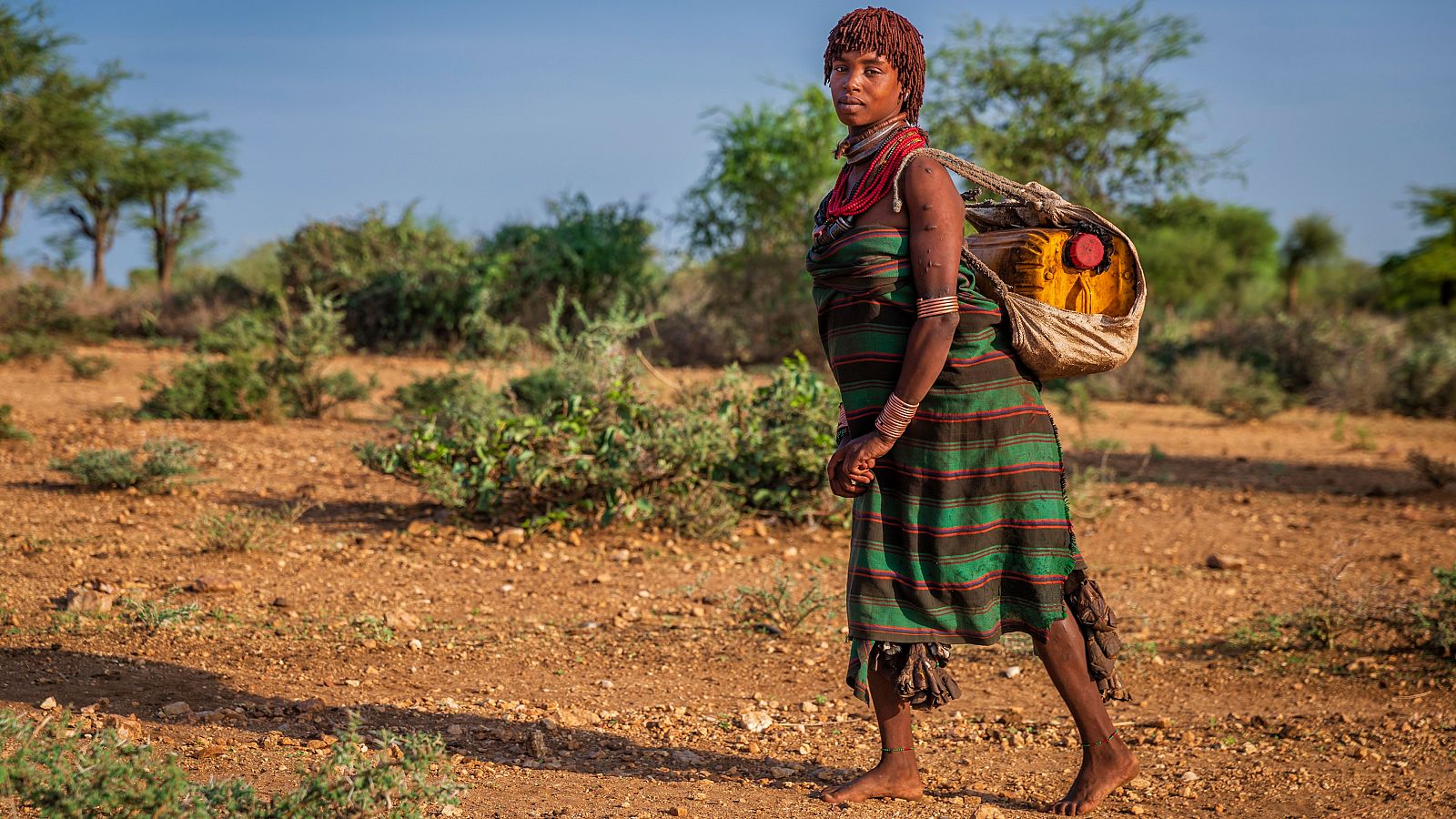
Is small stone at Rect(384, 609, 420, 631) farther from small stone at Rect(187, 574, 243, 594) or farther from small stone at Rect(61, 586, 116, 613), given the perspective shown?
small stone at Rect(61, 586, 116, 613)

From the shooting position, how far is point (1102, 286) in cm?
276

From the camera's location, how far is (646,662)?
4.20 metres

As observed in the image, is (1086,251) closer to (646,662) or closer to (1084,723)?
(1084,723)

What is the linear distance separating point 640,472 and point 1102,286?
124 inches

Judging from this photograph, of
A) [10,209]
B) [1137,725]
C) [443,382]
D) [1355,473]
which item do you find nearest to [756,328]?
[443,382]

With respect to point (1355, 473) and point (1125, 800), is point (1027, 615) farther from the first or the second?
point (1355, 473)

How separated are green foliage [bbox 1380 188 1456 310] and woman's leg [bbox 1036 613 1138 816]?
2000 centimetres

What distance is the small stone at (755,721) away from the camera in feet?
11.7

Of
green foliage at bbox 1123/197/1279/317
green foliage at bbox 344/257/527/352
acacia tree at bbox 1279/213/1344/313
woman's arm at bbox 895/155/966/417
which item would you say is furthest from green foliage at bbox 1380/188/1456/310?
woman's arm at bbox 895/155/966/417

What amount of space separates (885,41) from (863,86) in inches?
4.0

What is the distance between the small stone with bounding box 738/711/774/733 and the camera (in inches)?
140

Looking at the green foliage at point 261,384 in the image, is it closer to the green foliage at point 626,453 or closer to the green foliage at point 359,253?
the green foliage at point 626,453

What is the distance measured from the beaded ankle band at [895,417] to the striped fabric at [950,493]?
72 millimetres

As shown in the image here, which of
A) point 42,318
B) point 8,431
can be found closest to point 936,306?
point 8,431
